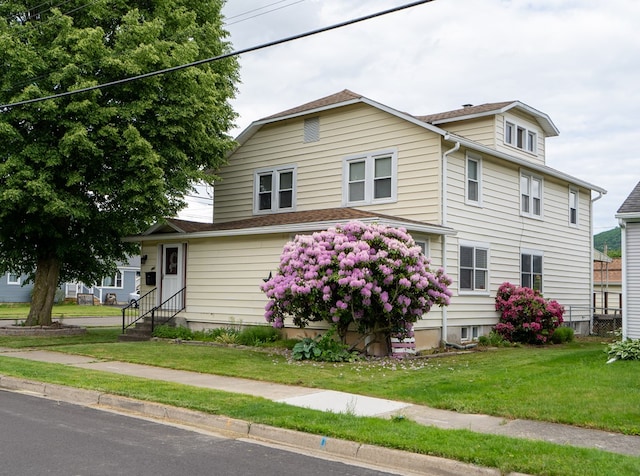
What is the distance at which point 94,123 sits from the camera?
58.6 feet

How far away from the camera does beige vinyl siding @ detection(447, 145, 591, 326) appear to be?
18702mm

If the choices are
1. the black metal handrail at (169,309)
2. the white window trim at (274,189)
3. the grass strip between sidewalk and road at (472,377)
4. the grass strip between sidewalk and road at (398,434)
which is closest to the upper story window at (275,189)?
the white window trim at (274,189)

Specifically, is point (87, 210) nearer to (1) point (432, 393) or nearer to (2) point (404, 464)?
(1) point (432, 393)

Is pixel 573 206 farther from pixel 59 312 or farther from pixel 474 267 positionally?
pixel 59 312

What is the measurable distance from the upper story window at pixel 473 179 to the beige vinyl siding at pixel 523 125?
153 centimetres

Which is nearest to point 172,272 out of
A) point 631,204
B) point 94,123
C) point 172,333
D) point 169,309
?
point 169,309

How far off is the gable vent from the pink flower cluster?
20.3ft

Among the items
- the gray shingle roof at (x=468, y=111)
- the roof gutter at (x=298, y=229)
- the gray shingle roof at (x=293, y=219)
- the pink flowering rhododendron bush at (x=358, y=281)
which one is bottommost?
the pink flowering rhododendron bush at (x=358, y=281)

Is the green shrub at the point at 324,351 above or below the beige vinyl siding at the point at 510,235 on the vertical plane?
below

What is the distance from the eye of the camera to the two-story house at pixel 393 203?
716 inches

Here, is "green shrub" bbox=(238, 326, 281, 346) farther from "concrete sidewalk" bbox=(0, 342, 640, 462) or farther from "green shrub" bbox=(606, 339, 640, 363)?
"green shrub" bbox=(606, 339, 640, 363)

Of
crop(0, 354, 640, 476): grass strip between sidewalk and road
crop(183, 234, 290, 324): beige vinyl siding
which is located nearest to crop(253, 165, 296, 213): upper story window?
crop(183, 234, 290, 324): beige vinyl siding

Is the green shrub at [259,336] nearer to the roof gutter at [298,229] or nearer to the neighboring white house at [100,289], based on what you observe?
the roof gutter at [298,229]

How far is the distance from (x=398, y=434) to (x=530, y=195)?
53.6 ft
